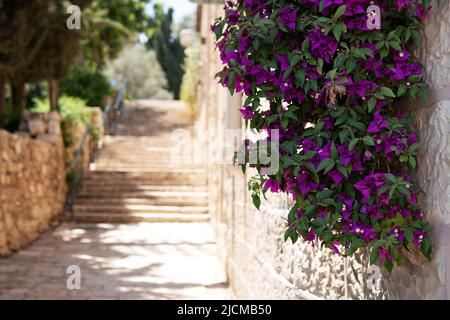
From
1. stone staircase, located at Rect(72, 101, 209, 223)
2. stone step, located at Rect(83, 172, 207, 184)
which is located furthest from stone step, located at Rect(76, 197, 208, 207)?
stone step, located at Rect(83, 172, 207, 184)

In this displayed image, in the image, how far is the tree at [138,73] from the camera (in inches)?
960

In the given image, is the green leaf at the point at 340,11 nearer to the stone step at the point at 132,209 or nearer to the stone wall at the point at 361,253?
the stone wall at the point at 361,253

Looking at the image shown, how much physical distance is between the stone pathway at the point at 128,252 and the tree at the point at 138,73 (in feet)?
41.2

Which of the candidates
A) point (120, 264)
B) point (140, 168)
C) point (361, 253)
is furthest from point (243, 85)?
point (140, 168)

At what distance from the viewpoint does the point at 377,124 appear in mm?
1610

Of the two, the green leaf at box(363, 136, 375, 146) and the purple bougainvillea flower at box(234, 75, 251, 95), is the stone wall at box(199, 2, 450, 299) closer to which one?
the green leaf at box(363, 136, 375, 146)

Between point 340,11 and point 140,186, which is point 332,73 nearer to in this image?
point 340,11

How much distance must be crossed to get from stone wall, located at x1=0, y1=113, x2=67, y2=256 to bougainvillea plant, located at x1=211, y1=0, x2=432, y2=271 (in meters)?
5.39

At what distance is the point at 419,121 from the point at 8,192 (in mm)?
5868

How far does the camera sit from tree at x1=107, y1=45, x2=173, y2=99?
24.4 metres

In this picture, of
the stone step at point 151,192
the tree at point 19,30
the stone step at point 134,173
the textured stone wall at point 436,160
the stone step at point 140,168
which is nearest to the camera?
the textured stone wall at point 436,160

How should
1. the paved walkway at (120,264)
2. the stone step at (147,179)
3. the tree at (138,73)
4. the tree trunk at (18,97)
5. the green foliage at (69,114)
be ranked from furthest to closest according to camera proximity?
the tree at (138,73)
the stone step at (147,179)
the green foliage at (69,114)
the tree trunk at (18,97)
the paved walkway at (120,264)

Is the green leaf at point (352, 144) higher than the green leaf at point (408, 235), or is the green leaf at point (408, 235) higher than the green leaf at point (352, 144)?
the green leaf at point (352, 144)

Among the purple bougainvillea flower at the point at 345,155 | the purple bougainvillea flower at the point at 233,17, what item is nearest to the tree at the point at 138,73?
the purple bougainvillea flower at the point at 233,17
